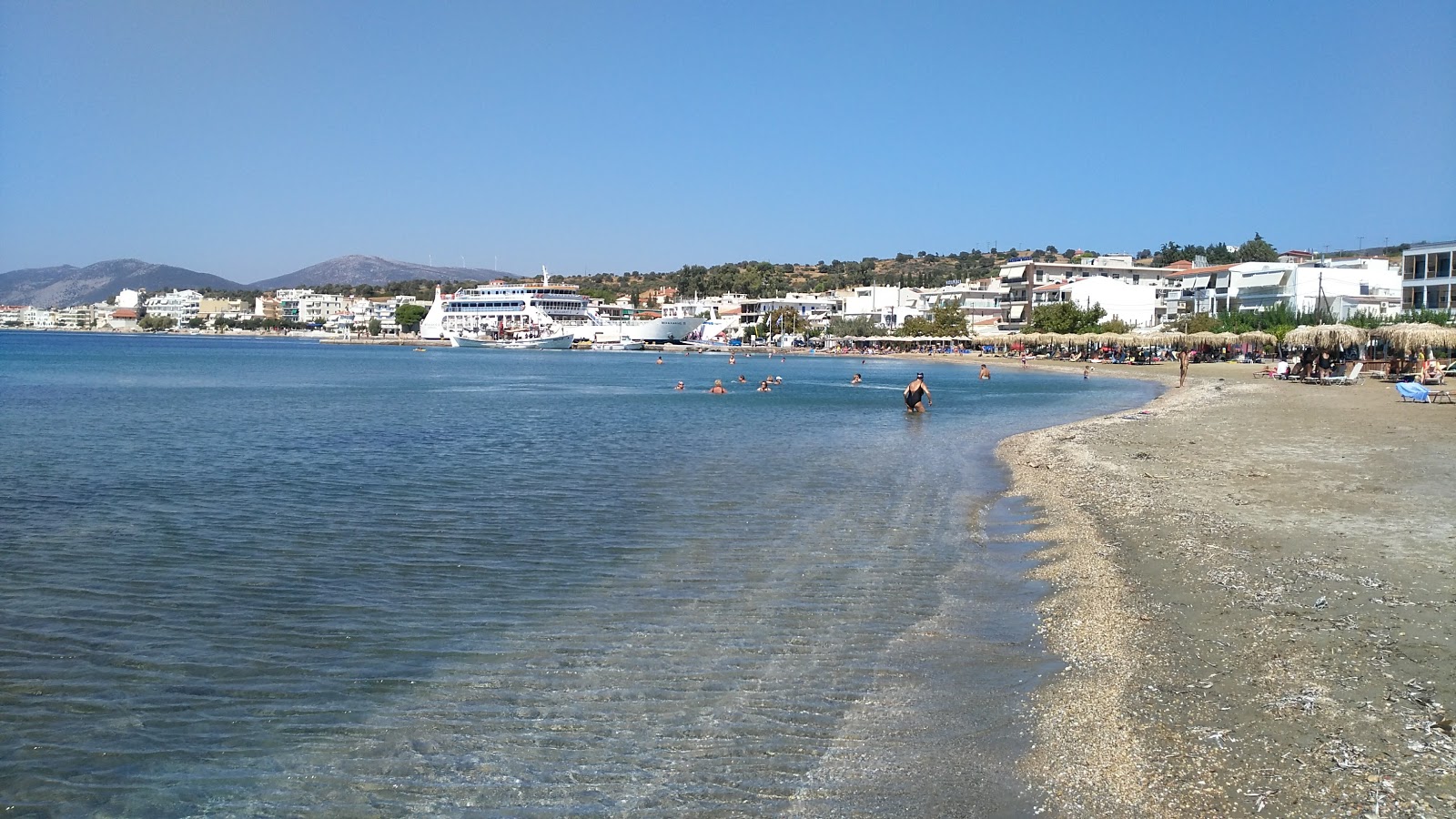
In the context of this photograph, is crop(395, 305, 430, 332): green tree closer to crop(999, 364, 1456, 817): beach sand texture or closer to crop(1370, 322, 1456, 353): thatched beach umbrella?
crop(1370, 322, 1456, 353): thatched beach umbrella

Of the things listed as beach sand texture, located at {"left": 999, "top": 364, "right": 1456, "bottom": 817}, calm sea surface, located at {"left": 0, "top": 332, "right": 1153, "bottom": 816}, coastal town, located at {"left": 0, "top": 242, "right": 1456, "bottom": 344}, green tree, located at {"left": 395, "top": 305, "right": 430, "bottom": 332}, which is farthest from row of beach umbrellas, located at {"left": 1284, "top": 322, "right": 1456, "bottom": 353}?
green tree, located at {"left": 395, "top": 305, "right": 430, "bottom": 332}

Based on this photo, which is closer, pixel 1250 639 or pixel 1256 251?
pixel 1250 639

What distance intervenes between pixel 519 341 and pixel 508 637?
138m

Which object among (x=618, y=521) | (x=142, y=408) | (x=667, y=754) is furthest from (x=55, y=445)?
(x=667, y=754)

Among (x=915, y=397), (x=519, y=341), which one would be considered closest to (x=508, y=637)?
(x=915, y=397)

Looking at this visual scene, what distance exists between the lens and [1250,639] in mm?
7375

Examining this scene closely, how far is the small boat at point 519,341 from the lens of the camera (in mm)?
137125

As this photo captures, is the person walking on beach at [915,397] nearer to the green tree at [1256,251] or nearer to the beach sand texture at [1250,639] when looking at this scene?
the beach sand texture at [1250,639]

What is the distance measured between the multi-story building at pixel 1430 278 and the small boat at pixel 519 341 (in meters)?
99.5

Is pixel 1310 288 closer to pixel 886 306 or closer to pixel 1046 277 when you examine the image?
pixel 1046 277

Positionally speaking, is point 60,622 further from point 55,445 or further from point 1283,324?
point 1283,324

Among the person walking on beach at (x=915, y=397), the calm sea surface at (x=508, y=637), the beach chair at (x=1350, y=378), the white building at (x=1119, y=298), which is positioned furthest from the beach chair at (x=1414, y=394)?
the white building at (x=1119, y=298)

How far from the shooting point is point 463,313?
155 m

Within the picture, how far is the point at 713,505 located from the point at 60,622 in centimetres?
806
